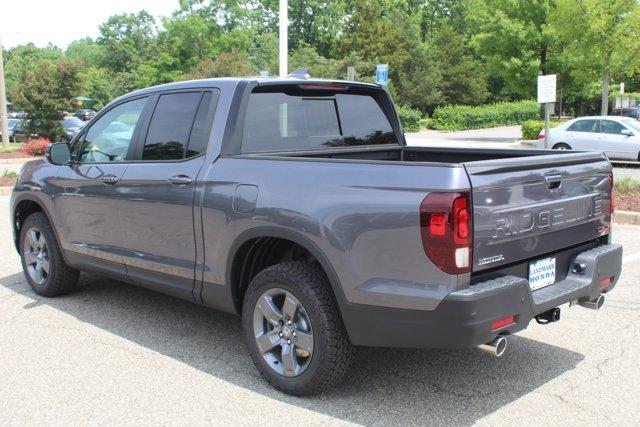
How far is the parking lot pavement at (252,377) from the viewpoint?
3662 millimetres

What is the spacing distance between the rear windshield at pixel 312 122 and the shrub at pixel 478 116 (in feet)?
132

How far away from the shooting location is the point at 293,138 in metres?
4.68

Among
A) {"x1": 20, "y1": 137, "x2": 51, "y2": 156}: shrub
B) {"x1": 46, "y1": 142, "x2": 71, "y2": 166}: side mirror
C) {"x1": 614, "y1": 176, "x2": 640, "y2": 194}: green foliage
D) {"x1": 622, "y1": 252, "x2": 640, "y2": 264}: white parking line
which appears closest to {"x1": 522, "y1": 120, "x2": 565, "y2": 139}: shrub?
{"x1": 614, "y1": 176, "x2": 640, "y2": 194}: green foliage

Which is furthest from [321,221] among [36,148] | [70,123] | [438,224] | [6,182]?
[70,123]

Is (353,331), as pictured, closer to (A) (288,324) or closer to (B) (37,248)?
(A) (288,324)

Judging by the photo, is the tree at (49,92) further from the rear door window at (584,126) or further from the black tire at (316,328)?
the black tire at (316,328)

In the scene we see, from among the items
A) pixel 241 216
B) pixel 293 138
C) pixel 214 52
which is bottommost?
pixel 241 216

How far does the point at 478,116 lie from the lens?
46.0 m

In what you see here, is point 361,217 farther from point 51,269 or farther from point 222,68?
point 222,68

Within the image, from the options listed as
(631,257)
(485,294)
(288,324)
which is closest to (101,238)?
(288,324)

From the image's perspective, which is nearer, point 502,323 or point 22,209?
point 502,323

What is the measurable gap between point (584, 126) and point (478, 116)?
27494 mm

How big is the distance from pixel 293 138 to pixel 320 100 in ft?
1.34

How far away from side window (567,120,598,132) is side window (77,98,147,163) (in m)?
16.6
